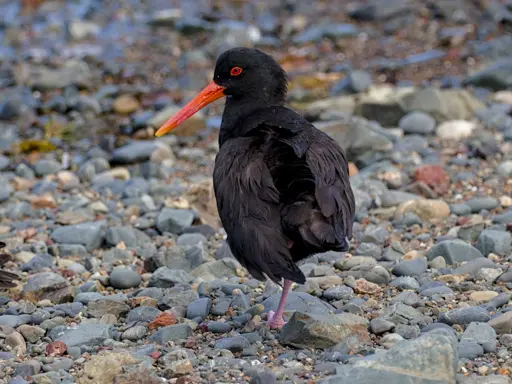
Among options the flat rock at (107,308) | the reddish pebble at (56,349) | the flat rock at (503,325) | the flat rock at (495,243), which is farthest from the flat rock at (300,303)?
the flat rock at (495,243)

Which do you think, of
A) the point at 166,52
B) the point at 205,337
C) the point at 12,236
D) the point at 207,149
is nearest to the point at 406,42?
the point at 166,52

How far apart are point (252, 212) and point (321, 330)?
2.28 feet

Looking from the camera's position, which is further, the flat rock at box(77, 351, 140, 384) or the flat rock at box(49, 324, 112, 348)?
the flat rock at box(49, 324, 112, 348)

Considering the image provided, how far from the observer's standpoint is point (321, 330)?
4652mm

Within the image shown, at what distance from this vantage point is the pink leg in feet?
16.5

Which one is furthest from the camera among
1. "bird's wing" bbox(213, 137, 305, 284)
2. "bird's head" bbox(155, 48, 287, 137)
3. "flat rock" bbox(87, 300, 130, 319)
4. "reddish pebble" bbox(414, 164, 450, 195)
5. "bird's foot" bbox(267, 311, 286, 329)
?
"reddish pebble" bbox(414, 164, 450, 195)

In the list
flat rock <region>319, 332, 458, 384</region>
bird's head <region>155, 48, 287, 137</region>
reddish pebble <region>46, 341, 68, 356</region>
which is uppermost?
bird's head <region>155, 48, 287, 137</region>

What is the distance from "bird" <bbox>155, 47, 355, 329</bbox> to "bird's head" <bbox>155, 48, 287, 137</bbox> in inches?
12.9

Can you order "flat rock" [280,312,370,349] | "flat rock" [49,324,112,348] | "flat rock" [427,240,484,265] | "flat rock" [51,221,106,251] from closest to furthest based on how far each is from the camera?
"flat rock" [280,312,370,349] → "flat rock" [49,324,112,348] → "flat rock" [427,240,484,265] → "flat rock" [51,221,106,251]

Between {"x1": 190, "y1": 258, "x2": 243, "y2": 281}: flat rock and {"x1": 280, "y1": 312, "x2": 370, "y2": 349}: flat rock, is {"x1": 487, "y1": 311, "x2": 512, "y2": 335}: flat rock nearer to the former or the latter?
{"x1": 280, "y1": 312, "x2": 370, "y2": 349}: flat rock

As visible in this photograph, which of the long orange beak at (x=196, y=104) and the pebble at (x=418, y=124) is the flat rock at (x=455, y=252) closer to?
the long orange beak at (x=196, y=104)

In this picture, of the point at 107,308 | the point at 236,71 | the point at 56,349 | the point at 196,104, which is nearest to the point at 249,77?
the point at 236,71

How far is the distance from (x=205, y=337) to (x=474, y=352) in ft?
4.73

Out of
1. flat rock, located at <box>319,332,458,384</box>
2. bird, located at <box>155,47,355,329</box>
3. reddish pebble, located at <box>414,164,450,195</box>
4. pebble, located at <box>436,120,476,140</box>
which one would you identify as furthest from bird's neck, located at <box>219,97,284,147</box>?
pebble, located at <box>436,120,476,140</box>
